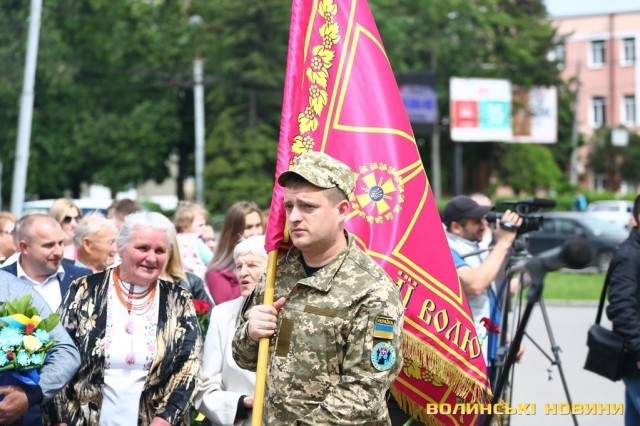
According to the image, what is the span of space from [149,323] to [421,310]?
4.00 feet

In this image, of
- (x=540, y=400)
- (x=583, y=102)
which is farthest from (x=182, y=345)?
(x=583, y=102)

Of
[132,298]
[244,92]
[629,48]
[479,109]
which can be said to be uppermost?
[629,48]

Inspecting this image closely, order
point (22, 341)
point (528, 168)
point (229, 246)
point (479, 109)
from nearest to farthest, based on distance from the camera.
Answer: point (22, 341) < point (229, 246) < point (479, 109) < point (528, 168)

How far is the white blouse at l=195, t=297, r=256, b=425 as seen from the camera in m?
4.95

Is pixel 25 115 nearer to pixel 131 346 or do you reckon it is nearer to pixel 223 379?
pixel 131 346

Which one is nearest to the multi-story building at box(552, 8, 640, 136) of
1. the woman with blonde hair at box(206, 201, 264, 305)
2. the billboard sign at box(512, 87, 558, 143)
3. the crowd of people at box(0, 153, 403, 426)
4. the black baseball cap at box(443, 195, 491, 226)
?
the billboard sign at box(512, 87, 558, 143)

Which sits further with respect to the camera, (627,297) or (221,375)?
(627,297)

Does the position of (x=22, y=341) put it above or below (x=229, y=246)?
below

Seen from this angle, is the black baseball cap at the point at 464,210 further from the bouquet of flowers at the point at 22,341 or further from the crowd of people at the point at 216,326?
the bouquet of flowers at the point at 22,341

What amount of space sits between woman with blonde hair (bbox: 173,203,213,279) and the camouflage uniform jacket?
16.2 feet

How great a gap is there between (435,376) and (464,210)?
2.38 metres

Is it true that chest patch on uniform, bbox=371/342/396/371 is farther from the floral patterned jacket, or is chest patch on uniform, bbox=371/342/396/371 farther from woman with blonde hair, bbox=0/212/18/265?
woman with blonde hair, bbox=0/212/18/265

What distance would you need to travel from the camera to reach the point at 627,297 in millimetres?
6223

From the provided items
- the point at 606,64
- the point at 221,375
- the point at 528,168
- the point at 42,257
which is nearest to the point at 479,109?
the point at 528,168
